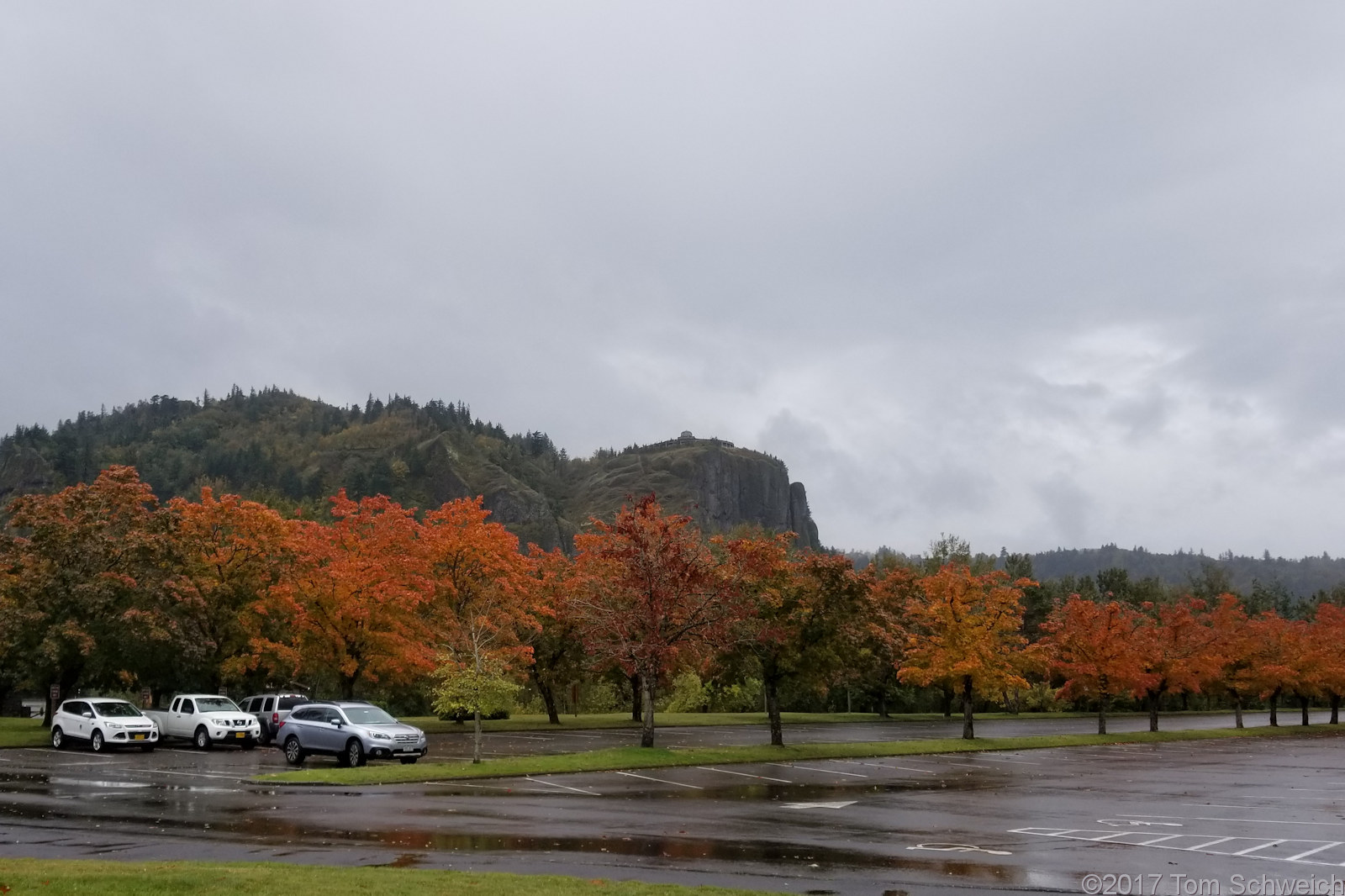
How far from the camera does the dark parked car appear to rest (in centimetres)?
3838

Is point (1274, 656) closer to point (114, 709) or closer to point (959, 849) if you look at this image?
point (959, 849)

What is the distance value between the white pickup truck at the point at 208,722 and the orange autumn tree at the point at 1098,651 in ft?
115

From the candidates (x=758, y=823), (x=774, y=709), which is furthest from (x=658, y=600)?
(x=758, y=823)

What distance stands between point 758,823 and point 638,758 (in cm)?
1267

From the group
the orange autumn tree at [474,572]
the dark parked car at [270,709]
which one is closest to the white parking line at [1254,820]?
the orange autumn tree at [474,572]

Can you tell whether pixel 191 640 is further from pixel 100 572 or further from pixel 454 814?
pixel 454 814

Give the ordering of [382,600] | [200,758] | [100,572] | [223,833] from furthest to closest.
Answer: [382,600] < [100,572] < [200,758] < [223,833]

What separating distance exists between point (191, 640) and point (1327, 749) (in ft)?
157

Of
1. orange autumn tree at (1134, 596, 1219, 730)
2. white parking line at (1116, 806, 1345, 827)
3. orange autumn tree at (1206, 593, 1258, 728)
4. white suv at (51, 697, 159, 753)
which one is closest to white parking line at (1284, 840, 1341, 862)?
white parking line at (1116, 806, 1345, 827)

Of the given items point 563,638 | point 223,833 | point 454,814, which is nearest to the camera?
point 223,833

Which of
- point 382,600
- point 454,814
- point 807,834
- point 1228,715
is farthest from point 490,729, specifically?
point 1228,715

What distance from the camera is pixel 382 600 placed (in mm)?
42031

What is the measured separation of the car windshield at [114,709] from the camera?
34688 mm

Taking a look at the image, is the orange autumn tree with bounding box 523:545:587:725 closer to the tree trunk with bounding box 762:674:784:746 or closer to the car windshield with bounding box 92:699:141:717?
the tree trunk with bounding box 762:674:784:746
